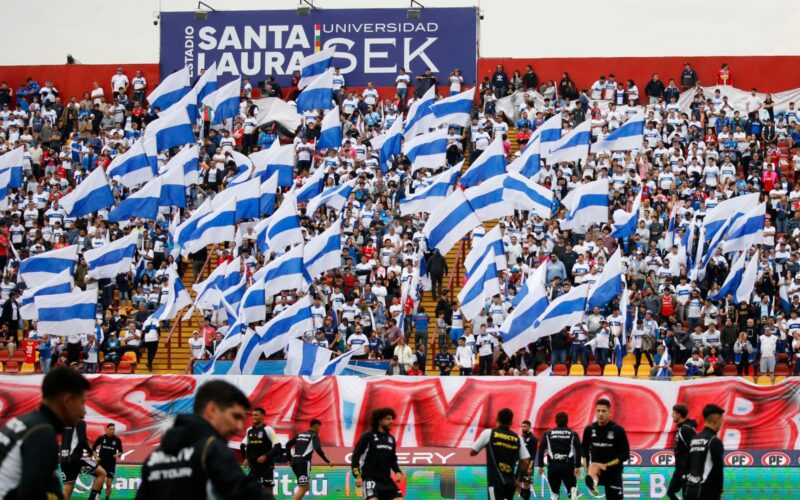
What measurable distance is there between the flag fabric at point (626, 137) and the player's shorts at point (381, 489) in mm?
22326

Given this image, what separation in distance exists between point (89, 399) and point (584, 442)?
1259 centimetres

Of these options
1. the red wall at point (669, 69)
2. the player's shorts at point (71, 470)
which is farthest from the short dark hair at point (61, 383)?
the red wall at point (669, 69)

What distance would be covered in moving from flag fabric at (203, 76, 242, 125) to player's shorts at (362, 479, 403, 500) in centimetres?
2800

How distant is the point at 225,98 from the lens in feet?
146

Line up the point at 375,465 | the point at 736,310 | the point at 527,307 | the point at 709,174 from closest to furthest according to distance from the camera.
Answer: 1. the point at 375,465
2. the point at 527,307
3. the point at 736,310
4. the point at 709,174

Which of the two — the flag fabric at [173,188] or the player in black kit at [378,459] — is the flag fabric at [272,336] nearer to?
the flag fabric at [173,188]

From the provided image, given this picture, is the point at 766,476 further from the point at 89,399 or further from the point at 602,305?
the point at 89,399

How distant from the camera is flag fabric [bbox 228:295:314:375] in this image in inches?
1175

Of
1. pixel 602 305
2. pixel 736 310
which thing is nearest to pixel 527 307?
pixel 602 305

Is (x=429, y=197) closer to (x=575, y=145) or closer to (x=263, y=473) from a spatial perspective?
(x=575, y=145)

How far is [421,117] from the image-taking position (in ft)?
136

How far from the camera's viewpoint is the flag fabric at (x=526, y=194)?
110 ft

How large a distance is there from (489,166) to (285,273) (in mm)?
6306

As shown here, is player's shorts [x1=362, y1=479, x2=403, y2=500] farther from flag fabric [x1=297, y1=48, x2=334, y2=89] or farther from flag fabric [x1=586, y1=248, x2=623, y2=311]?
flag fabric [x1=297, y1=48, x2=334, y2=89]
